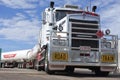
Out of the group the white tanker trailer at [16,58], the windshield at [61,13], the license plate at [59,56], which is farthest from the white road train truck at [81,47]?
the white tanker trailer at [16,58]

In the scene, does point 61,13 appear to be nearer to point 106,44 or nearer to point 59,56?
point 106,44

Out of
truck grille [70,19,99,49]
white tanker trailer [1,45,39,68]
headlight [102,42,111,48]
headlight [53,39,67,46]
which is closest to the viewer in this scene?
headlight [53,39,67,46]

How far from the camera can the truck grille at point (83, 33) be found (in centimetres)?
1830

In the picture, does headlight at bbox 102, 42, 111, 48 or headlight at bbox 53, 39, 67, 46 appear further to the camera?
headlight at bbox 102, 42, 111, 48

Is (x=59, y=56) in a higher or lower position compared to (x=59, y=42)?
lower

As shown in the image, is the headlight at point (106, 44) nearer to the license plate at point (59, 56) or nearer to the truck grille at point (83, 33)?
the truck grille at point (83, 33)

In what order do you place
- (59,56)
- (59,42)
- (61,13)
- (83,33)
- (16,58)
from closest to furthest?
1. (59,56)
2. (59,42)
3. (83,33)
4. (61,13)
5. (16,58)

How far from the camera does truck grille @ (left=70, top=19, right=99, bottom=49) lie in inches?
720

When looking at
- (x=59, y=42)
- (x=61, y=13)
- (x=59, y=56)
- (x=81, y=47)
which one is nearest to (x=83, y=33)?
(x=81, y=47)

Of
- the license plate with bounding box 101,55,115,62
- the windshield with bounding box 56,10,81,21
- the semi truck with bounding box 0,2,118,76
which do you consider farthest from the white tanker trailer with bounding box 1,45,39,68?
the license plate with bounding box 101,55,115,62

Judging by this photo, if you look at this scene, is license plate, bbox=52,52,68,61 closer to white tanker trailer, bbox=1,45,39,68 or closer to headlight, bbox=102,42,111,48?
headlight, bbox=102,42,111,48

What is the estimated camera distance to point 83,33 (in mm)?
18312

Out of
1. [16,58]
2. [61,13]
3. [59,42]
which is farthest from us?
[16,58]

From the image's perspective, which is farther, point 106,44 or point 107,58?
point 106,44
